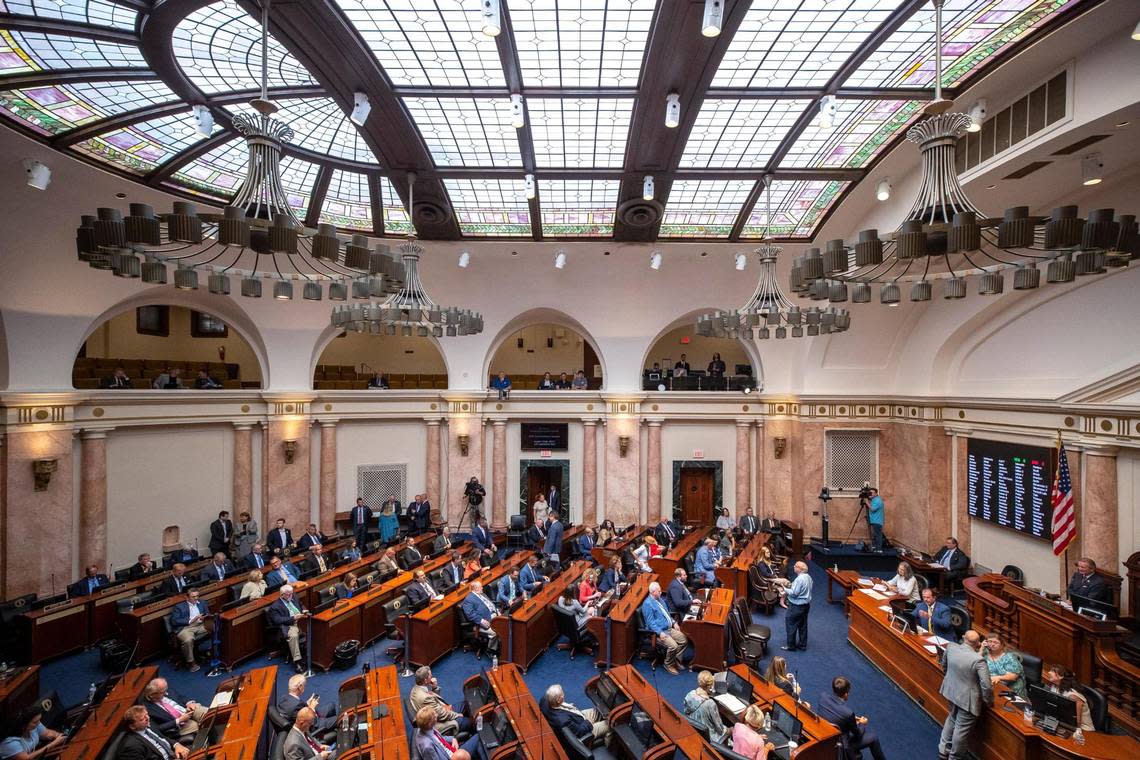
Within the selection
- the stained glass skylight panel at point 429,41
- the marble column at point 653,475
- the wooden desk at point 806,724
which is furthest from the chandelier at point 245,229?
the marble column at point 653,475

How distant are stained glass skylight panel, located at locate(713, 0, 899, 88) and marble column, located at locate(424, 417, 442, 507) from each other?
40.8ft

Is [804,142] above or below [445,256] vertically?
above

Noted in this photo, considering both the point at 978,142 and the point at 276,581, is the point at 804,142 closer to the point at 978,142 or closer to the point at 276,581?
the point at 978,142

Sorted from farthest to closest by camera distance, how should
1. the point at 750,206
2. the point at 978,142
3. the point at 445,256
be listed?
the point at 445,256
the point at 750,206
the point at 978,142

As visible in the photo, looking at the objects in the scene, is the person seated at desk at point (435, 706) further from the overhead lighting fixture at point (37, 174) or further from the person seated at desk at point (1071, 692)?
the overhead lighting fixture at point (37, 174)

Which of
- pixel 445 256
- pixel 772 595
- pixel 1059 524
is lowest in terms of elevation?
pixel 772 595

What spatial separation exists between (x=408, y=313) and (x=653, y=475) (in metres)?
10.4

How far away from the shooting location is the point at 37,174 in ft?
28.4

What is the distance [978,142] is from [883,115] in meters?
1.64

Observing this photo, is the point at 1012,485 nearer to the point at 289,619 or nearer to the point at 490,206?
the point at 490,206

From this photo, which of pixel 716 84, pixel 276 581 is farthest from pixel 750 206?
pixel 276 581

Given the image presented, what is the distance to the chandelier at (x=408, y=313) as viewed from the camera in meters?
9.34

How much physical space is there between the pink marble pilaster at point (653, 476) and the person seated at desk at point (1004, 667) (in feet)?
34.6

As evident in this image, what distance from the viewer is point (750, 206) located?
43.3 ft
